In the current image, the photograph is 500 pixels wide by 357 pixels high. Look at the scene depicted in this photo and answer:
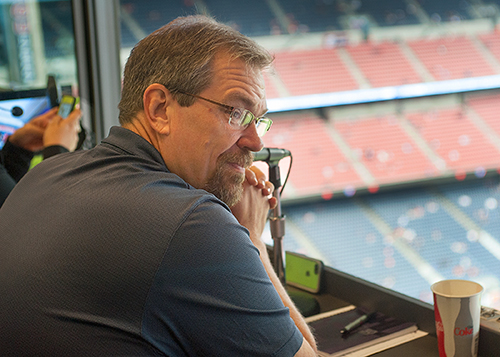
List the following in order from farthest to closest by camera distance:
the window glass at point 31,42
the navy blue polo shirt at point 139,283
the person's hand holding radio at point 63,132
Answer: the window glass at point 31,42 < the person's hand holding radio at point 63,132 < the navy blue polo shirt at point 139,283

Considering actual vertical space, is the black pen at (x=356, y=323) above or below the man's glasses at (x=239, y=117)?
below

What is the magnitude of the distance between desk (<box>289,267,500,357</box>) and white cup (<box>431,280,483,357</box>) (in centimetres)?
3

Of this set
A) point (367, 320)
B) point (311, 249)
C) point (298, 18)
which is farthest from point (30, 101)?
point (298, 18)

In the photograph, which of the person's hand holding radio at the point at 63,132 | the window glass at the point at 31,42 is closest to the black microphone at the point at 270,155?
the person's hand holding radio at the point at 63,132

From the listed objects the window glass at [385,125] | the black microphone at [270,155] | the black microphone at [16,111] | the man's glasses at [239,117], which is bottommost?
the window glass at [385,125]

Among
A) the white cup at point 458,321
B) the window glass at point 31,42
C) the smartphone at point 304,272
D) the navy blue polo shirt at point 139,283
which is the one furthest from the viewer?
the window glass at point 31,42

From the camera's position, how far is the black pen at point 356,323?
0.88 m

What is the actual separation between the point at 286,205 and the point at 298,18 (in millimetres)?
2637

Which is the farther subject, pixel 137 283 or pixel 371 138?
pixel 371 138

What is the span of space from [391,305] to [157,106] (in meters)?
0.56

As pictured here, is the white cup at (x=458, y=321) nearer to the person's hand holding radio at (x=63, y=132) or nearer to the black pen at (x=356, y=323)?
the black pen at (x=356, y=323)

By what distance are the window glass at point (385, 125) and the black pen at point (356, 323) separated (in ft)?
17.1

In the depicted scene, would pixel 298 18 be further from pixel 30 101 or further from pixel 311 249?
pixel 30 101

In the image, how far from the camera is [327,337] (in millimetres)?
865
